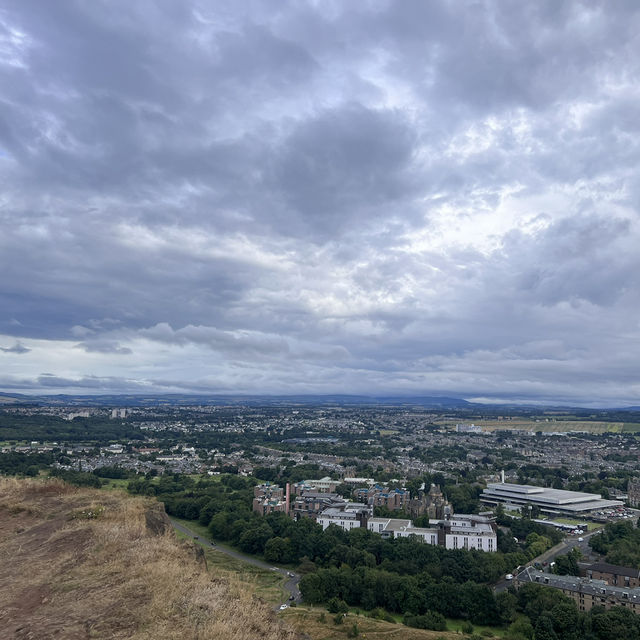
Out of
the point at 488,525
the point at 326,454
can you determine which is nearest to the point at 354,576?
the point at 488,525

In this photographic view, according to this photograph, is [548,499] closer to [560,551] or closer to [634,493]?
[634,493]

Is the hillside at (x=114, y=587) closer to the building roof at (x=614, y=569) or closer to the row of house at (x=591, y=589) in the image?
the row of house at (x=591, y=589)

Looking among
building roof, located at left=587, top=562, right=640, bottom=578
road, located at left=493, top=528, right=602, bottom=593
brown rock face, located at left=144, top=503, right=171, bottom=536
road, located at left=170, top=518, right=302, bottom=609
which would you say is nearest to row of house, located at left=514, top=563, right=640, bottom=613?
building roof, located at left=587, top=562, right=640, bottom=578

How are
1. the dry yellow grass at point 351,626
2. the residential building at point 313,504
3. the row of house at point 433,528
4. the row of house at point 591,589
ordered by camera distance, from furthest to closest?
the residential building at point 313,504, the row of house at point 433,528, the row of house at point 591,589, the dry yellow grass at point 351,626

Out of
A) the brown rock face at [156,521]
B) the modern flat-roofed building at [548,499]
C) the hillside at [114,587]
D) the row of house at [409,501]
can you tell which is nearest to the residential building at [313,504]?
the row of house at [409,501]

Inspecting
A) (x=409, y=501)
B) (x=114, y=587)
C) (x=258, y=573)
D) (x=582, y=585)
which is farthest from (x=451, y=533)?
(x=114, y=587)
